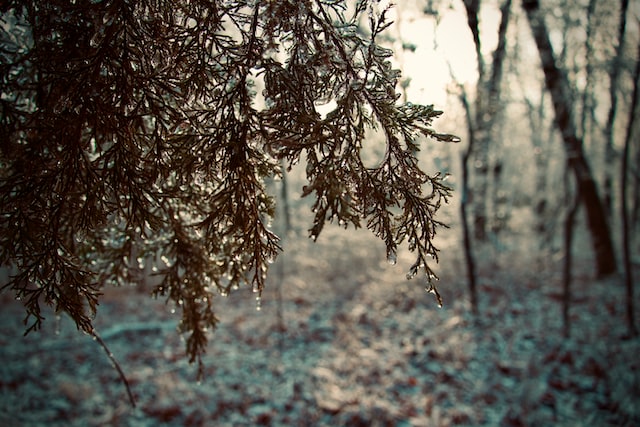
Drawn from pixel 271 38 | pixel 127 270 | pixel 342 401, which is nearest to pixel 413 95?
pixel 271 38

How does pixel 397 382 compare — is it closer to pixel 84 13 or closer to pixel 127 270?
pixel 127 270

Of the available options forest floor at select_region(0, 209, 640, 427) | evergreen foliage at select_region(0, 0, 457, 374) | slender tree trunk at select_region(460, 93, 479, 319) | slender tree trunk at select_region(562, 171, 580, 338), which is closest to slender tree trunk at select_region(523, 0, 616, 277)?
slender tree trunk at select_region(562, 171, 580, 338)

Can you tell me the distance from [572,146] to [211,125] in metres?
8.21

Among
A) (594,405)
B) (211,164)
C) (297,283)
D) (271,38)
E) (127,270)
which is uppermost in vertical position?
(271,38)

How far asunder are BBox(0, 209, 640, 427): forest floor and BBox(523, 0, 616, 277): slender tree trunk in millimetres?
900

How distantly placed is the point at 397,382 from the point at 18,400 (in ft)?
20.2

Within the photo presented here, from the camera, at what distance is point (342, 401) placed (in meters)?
5.85

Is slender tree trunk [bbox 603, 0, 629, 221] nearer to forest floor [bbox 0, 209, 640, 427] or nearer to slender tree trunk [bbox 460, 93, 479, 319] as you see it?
slender tree trunk [bbox 460, 93, 479, 319]

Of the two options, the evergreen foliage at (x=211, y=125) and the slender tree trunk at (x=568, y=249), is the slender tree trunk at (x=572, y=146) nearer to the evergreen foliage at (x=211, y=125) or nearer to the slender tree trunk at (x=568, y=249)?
the slender tree trunk at (x=568, y=249)

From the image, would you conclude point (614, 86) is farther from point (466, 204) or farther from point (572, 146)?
point (466, 204)

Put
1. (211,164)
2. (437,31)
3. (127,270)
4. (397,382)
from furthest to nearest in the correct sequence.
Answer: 1. (397,382)
2. (437,31)
3. (127,270)
4. (211,164)

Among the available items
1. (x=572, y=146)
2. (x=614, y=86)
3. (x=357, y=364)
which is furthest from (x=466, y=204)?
(x=614, y=86)

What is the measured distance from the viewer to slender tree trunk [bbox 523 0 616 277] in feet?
25.5

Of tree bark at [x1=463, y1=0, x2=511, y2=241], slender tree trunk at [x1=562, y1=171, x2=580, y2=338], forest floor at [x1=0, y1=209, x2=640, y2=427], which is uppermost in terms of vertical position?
tree bark at [x1=463, y1=0, x2=511, y2=241]
